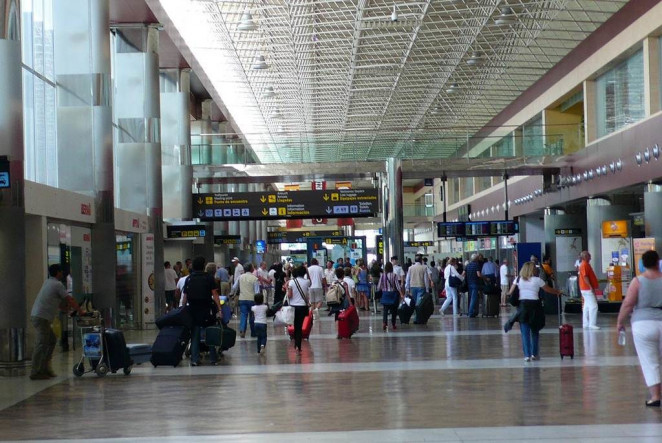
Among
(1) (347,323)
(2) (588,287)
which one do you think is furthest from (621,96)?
(1) (347,323)

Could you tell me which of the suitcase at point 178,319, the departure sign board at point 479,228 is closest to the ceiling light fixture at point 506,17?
the departure sign board at point 479,228

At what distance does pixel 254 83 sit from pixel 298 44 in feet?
21.6

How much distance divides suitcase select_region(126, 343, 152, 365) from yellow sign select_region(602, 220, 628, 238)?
1775 cm

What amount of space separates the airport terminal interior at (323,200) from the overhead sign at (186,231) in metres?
0.10

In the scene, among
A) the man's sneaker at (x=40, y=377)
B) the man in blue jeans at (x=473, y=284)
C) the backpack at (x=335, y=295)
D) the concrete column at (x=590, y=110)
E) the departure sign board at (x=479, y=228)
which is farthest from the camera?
the departure sign board at (x=479, y=228)

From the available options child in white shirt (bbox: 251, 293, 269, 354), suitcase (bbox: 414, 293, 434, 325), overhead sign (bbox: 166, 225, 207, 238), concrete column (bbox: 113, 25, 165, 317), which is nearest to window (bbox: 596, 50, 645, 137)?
suitcase (bbox: 414, 293, 434, 325)

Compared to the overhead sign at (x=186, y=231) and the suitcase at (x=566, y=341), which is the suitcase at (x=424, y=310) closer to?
the overhead sign at (x=186, y=231)

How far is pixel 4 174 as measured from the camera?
15414 millimetres

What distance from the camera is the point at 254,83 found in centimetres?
4425

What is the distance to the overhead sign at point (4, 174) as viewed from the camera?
15344 millimetres

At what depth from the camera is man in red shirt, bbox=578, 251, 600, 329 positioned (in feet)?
74.4

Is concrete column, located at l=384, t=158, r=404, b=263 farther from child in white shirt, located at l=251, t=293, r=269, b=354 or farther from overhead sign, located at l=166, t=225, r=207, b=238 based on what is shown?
child in white shirt, located at l=251, t=293, r=269, b=354

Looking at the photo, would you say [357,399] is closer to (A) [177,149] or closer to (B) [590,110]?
(B) [590,110]

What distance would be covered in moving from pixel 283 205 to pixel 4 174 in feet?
70.0
